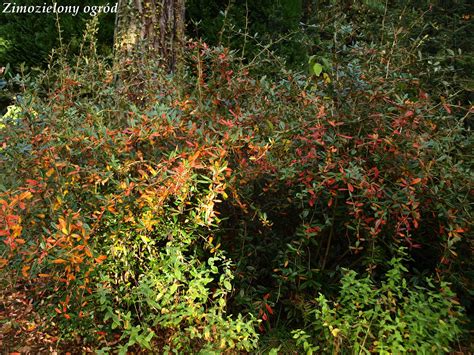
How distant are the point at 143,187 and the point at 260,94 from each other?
1303mm

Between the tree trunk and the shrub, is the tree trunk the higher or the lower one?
the higher one

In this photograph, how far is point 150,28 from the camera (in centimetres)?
461

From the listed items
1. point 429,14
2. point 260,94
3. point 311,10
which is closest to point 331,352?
point 260,94

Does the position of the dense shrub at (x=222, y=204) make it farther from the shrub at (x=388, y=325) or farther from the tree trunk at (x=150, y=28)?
the tree trunk at (x=150, y=28)

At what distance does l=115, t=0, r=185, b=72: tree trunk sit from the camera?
15.0 feet

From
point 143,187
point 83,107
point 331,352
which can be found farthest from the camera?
point 83,107

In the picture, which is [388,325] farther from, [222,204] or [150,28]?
[150,28]

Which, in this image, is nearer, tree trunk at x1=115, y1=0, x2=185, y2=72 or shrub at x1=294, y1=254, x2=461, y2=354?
shrub at x1=294, y1=254, x2=461, y2=354

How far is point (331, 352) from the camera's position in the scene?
105 inches

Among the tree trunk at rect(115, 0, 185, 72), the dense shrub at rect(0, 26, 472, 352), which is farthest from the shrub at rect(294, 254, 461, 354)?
the tree trunk at rect(115, 0, 185, 72)

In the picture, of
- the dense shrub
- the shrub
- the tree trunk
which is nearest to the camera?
the dense shrub

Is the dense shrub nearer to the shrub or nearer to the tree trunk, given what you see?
the shrub

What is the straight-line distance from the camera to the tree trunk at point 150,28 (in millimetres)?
4582

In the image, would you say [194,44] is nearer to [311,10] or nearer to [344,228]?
[344,228]
